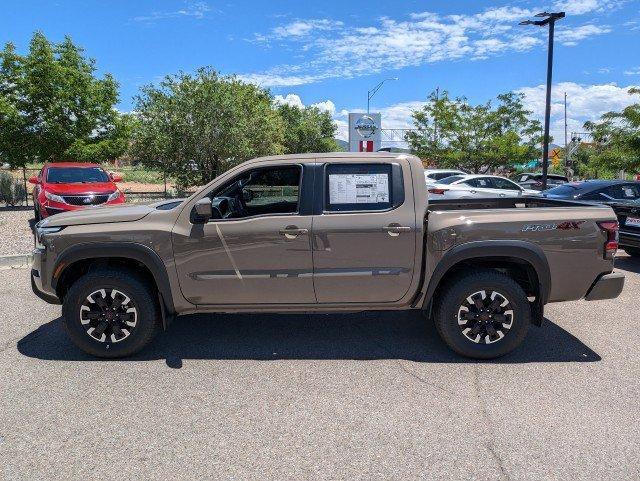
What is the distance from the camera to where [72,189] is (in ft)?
38.7

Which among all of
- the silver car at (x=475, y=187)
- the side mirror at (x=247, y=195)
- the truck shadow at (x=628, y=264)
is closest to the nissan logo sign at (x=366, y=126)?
the silver car at (x=475, y=187)

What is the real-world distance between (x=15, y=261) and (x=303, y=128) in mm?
40717

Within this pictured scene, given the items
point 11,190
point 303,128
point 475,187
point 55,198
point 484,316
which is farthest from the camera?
point 303,128

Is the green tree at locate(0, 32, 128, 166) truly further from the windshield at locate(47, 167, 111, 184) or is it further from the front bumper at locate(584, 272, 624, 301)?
the front bumper at locate(584, 272, 624, 301)

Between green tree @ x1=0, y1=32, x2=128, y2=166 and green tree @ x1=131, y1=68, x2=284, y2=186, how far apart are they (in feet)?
9.23

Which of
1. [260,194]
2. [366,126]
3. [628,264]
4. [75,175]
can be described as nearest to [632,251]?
[628,264]

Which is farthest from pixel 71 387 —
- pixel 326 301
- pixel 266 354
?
pixel 326 301

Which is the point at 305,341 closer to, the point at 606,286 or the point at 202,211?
the point at 202,211

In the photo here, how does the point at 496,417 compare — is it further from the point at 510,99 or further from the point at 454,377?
the point at 510,99

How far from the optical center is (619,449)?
3.01 m

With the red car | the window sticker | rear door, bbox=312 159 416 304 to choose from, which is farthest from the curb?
the window sticker

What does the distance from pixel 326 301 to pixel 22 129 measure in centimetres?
1787

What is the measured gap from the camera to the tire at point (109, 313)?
14.0 ft

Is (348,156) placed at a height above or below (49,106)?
below
